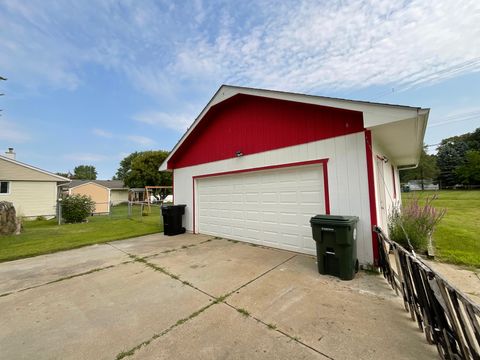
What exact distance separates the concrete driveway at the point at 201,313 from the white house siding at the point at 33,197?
15.4 meters

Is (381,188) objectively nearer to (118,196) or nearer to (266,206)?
(266,206)

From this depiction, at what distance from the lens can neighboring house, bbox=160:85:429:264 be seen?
4.19 m

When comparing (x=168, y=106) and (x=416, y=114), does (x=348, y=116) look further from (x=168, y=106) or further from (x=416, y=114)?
(x=168, y=106)

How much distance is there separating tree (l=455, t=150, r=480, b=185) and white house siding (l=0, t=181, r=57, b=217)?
59874 millimetres

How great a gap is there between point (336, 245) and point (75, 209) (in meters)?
14.3

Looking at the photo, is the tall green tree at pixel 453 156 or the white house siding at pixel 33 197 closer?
the white house siding at pixel 33 197

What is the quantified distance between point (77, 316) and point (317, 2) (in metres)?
8.44

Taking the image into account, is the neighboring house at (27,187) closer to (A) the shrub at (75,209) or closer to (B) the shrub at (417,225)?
(A) the shrub at (75,209)

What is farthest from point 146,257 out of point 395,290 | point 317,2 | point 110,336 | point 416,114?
point 317,2

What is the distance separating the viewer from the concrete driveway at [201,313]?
2084 millimetres

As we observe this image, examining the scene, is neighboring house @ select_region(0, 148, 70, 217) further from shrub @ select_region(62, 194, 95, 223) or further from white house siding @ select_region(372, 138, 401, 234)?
white house siding @ select_region(372, 138, 401, 234)

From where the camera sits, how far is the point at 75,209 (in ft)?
39.5

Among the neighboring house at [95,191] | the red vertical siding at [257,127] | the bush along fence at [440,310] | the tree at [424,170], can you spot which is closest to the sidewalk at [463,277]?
the bush along fence at [440,310]

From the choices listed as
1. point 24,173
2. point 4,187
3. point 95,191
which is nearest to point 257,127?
point 24,173
